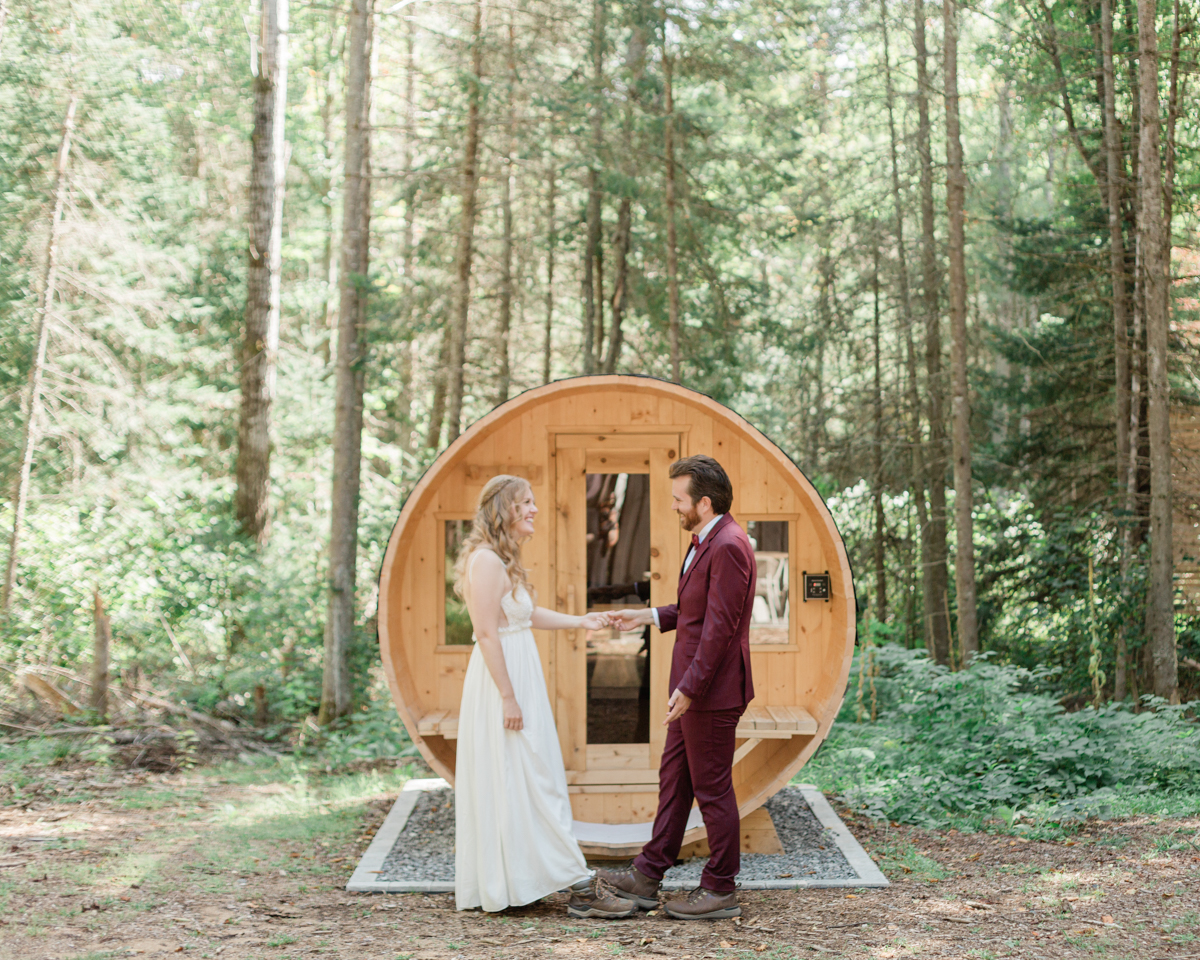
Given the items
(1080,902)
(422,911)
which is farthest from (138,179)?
(1080,902)

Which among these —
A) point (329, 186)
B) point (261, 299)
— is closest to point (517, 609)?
point (261, 299)

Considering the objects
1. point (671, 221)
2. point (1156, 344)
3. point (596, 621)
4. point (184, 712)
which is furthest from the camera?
point (671, 221)

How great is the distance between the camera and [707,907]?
4.36 metres

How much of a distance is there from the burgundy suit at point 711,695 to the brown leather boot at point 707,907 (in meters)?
0.04

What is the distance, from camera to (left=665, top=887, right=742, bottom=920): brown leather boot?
4.35 meters

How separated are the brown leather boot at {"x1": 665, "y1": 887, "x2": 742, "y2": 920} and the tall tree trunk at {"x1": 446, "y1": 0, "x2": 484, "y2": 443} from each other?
281 inches

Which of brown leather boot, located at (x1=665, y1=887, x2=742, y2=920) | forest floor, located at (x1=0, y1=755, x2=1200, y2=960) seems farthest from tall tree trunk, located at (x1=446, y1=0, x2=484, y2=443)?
brown leather boot, located at (x1=665, y1=887, x2=742, y2=920)

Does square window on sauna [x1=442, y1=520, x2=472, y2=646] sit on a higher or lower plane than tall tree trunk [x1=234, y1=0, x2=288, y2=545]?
lower

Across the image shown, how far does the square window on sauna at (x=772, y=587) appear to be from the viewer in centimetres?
594

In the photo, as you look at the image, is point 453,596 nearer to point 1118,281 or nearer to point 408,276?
point 1118,281

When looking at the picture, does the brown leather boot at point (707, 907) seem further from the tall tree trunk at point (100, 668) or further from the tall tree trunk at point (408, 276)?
the tall tree trunk at point (408, 276)

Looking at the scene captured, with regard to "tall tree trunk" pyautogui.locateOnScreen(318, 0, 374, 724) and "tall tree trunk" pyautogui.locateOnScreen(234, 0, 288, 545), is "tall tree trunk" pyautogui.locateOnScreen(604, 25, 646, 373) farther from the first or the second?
"tall tree trunk" pyautogui.locateOnScreen(318, 0, 374, 724)

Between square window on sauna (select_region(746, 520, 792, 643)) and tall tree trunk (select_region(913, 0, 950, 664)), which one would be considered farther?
tall tree trunk (select_region(913, 0, 950, 664))

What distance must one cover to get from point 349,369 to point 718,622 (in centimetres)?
580
